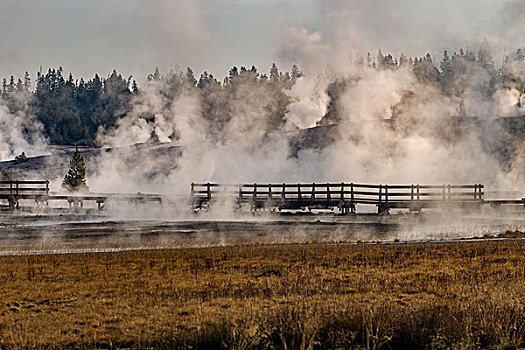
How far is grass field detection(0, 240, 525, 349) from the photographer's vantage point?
13.1 m

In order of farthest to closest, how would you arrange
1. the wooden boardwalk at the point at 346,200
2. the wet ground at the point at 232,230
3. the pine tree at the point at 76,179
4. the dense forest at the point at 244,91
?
the dense forest at the point at 244,91 < the pine tree at the point at 76,179 < the wooden boardwalk at the point at 346,200 < the wet ground at the point at 232,230

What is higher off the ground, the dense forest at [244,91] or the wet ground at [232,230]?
the dense forest at [244,91]

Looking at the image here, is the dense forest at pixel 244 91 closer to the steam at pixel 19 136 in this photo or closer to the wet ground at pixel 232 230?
the steam at pixel 19 136

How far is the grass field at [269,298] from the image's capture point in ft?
42.9

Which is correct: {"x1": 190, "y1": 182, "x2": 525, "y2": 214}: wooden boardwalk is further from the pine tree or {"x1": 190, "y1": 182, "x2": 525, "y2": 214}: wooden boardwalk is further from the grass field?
the grass field

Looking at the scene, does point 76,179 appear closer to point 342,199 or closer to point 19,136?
point 342,199

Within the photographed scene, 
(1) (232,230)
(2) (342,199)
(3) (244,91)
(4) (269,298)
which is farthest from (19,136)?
(4) (269,298)

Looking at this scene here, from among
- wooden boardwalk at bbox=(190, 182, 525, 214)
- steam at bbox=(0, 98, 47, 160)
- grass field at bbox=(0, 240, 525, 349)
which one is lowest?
grass field at bbox=(0, 240, 525, 349)

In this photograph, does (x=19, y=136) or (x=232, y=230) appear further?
(x=19, y=136)

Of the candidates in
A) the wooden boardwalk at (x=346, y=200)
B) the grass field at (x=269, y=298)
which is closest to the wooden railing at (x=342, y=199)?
the wooden boardwalk at (x=346, y=200)

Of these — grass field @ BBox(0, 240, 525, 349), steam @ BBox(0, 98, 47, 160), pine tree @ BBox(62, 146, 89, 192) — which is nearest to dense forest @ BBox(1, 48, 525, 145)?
steam @ BBox(0, 98, 47, 160)

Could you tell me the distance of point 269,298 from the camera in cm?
1722

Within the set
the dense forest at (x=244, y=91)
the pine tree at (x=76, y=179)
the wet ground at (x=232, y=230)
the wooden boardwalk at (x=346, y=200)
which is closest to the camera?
the wet ground at (x=232, y=230)

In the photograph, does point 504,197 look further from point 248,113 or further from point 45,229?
point 248,113
